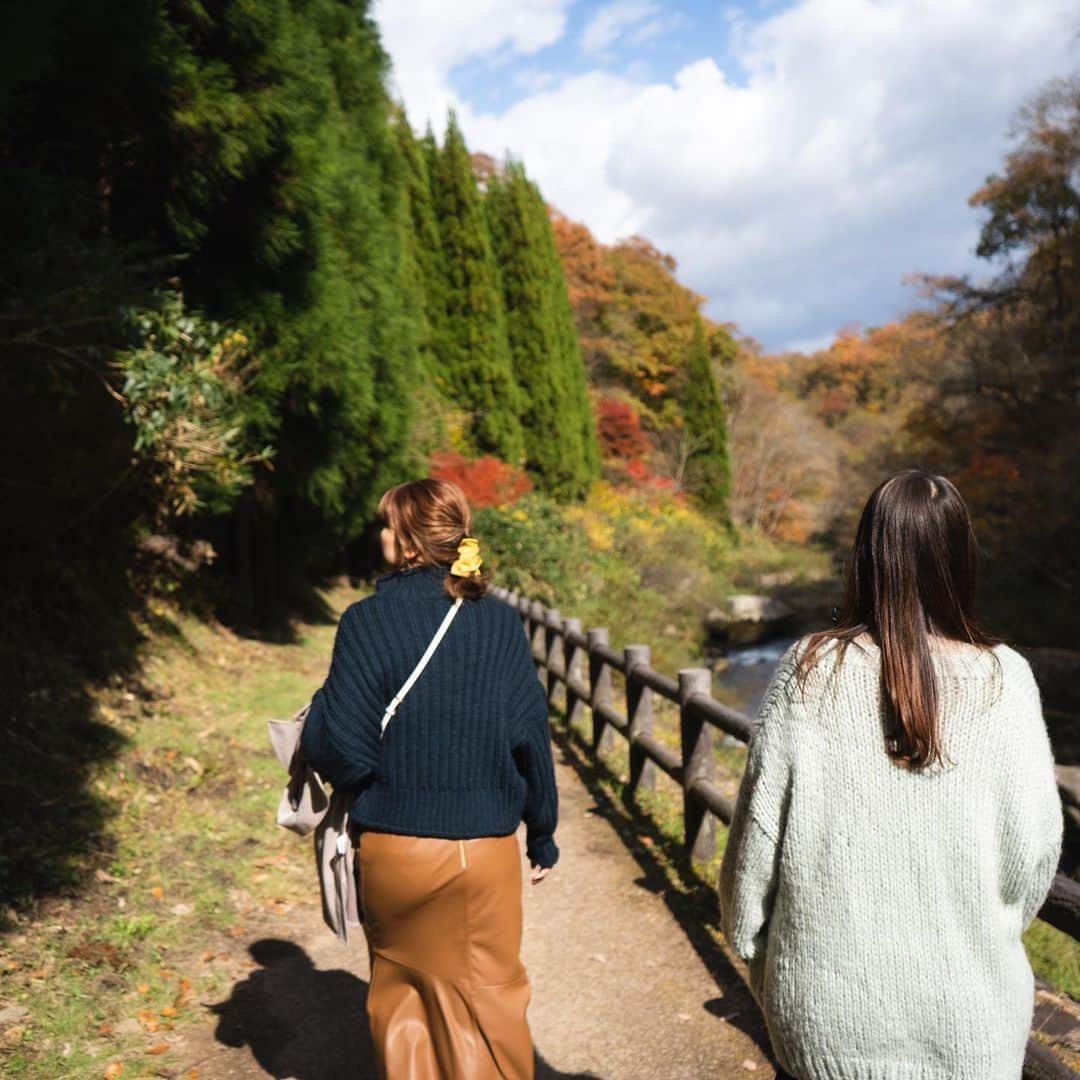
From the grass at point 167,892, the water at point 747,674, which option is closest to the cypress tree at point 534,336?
the water at point 747,674

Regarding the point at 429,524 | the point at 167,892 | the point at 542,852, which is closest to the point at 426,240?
the point at 167,892

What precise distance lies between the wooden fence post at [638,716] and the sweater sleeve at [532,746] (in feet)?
11.6

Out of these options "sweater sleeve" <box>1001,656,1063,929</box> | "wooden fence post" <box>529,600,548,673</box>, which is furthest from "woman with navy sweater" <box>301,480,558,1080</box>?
"wooden fence post" <box>529,600,548,673</box>

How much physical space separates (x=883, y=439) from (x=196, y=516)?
84.4 feet

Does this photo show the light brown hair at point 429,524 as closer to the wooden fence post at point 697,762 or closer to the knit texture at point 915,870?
the knit texture at point 915,870

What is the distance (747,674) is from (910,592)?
17.0m

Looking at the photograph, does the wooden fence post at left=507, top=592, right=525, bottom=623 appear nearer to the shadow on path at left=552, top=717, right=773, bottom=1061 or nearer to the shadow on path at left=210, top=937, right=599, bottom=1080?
the shadow on path at left=552, top=717, right=773, bottom=1061

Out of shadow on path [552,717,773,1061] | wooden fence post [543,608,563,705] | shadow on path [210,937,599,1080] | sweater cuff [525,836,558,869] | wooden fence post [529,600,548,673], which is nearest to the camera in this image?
sweater cuff [525,836,558,869]

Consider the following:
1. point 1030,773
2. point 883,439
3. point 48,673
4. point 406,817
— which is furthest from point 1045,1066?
point 883,439

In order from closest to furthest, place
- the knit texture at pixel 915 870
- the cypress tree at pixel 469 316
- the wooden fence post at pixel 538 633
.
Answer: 1. the knit texture at pixel 915 870
2. the wooden fence post at pixel 538 633
3. the cypress tree at pixel 469 316

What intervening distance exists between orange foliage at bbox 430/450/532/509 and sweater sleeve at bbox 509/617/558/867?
13.6m

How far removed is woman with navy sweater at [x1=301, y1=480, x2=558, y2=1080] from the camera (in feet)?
8.57

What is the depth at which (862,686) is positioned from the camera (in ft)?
5.59

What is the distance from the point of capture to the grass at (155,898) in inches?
144
